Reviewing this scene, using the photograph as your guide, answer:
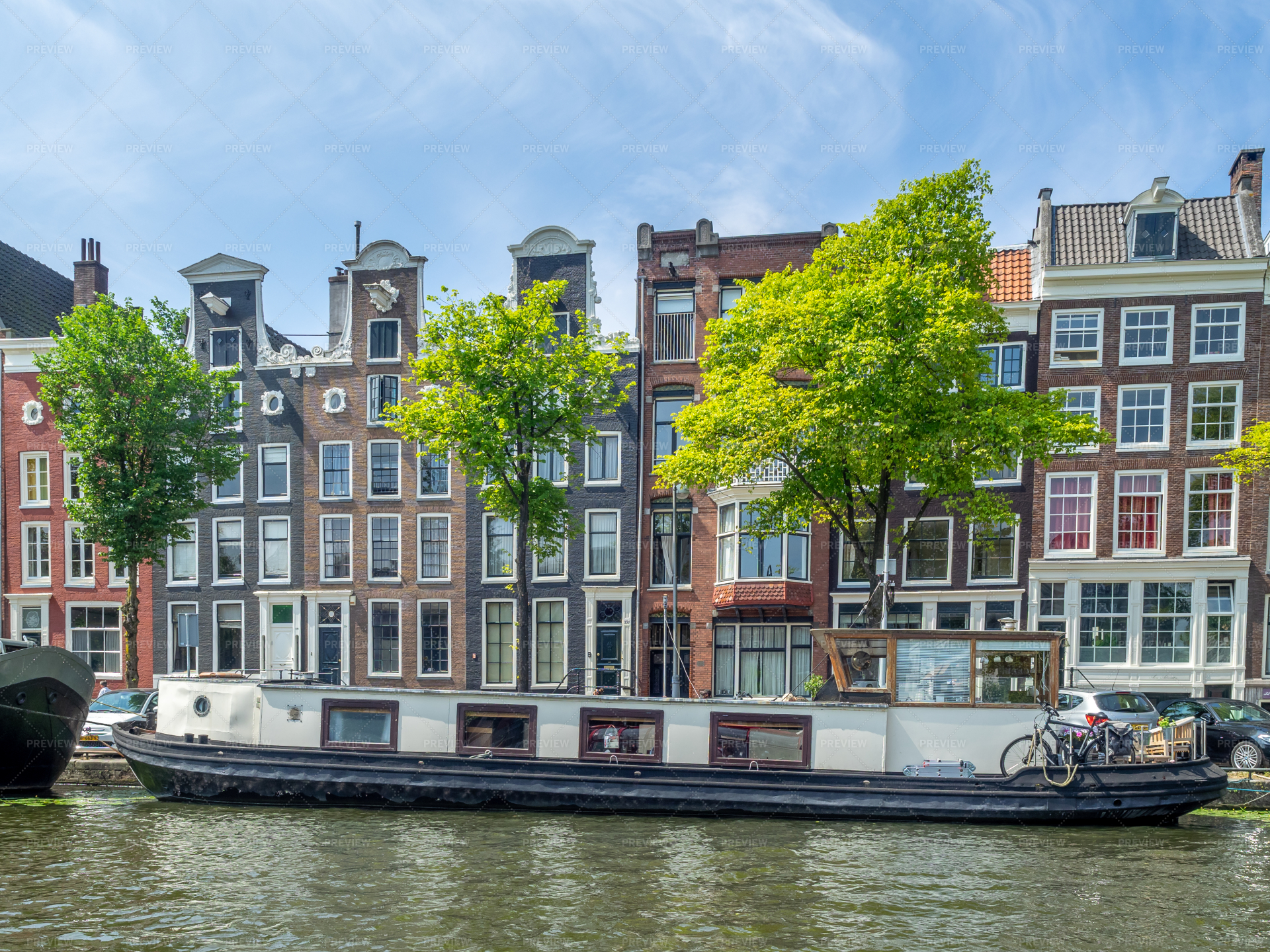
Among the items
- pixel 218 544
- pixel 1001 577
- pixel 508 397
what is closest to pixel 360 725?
pixel 508 397

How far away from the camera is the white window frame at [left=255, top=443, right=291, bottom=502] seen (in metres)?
34.5

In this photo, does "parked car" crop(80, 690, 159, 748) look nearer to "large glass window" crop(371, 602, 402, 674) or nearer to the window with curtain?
"large glass window" crop(371, 602, 402, 674)

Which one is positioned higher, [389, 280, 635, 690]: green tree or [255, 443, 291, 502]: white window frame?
[389, 280, 635, 690]: green tree

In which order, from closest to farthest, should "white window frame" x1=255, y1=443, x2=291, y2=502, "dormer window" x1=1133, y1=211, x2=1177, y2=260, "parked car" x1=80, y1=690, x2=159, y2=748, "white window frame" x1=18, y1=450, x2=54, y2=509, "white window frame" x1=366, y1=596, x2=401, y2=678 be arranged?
1. "parked car" x1=80, y1=690, x2=159, y2=748
2. "dormer window" x1=1133, y1=211, x2=1177, y2=260
3. "white window frame" x1=366, y1=596, x2=401, y2=678
4. "white window frame" x1=255, y1=443, x2=291, y2=502
5. "white window frame" x1=18, y1=450, x2=54, y2=509

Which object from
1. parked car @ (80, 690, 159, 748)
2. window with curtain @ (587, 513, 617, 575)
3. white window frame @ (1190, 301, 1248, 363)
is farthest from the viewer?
window with curtain @ (587, 513, 617, 575)

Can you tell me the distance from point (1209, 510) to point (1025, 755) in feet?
53.2

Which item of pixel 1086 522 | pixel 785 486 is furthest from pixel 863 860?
pixel 1086 522

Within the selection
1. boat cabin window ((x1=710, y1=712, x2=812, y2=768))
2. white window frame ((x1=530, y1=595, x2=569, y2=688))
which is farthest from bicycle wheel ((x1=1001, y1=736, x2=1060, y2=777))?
white window frame ((x1=530, y1=595, x2=569, y2=688))

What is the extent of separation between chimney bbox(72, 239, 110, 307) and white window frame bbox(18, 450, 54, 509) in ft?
19.0

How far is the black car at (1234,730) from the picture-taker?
21.8 metres

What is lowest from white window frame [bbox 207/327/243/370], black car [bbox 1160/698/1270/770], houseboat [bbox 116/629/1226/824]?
black car [bbox 1160/698/1270/770]

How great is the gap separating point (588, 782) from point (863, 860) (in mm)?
5141

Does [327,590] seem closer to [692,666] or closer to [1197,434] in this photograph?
[692,666]

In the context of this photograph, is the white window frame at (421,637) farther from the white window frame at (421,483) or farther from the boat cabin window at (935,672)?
the boat cabin window at (935,672)
